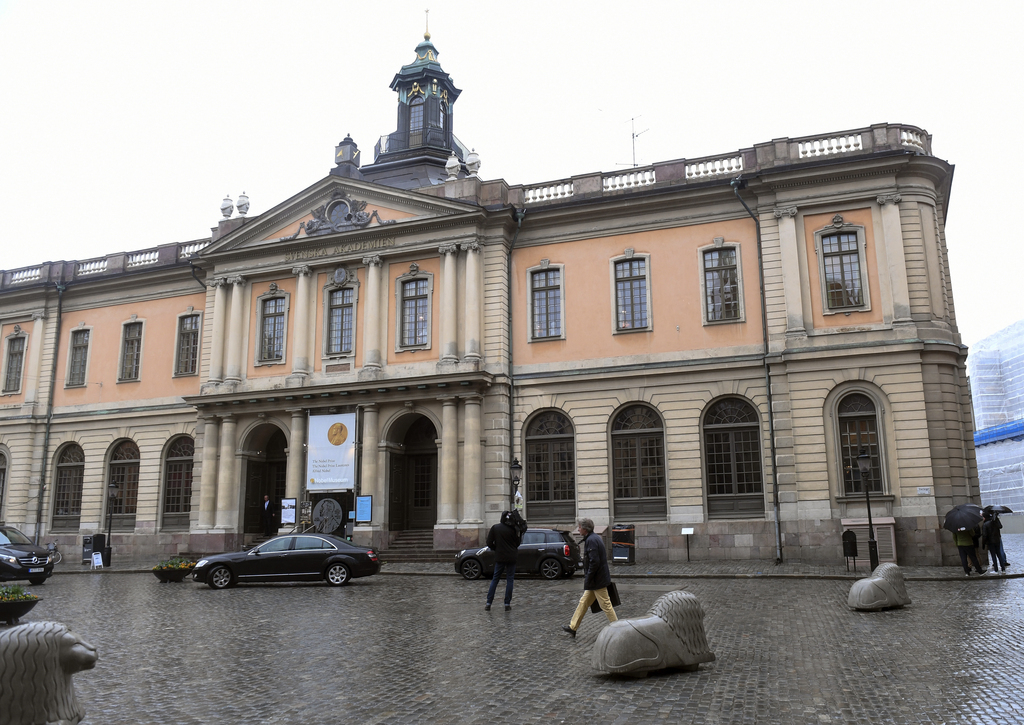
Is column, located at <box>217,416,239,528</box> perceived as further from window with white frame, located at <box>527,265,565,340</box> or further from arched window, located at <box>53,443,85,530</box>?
window with white frame, located at <box>527,265,565,340</box>

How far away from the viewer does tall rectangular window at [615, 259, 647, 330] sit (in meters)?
28.0

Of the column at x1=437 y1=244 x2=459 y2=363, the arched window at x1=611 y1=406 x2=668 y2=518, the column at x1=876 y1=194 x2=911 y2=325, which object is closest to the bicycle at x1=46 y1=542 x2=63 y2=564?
the column at x1=437 y1=244 x2=459 y2=363

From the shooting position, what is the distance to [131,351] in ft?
117

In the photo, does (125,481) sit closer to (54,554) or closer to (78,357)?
(78,357)

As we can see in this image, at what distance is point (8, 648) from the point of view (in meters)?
6.15

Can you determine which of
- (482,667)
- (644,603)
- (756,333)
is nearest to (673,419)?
(756,333)

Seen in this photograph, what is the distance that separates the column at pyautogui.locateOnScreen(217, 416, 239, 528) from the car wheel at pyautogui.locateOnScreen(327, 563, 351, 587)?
37.8ft

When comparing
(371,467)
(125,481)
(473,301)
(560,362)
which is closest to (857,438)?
(560,362)

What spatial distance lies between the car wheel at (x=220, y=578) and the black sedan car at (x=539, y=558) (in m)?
5.77

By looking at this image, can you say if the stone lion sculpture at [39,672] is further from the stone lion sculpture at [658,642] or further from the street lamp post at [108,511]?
the street lamp post at [108,511]

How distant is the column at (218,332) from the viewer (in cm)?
3186

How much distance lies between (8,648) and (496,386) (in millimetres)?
22351

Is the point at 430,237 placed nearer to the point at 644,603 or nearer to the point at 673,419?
the point at 673,419

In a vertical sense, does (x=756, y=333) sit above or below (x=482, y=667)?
above
